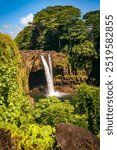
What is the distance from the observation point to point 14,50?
641 inches

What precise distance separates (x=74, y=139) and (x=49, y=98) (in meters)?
5.72

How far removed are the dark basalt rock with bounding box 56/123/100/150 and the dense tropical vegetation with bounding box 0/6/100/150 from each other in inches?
10.8

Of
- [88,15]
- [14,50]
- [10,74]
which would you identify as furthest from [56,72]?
[10,74]

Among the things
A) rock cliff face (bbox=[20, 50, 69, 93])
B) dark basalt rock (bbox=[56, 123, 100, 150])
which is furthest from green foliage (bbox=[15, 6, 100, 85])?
dark basalt rock (bbox=[56, 123, 100, 150])

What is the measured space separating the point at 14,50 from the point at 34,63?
39.3 ft

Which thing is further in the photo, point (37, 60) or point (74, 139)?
point (37, 60)

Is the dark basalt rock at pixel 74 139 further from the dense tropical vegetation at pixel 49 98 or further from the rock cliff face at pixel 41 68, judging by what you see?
the rock cliff face at pixel 41 68

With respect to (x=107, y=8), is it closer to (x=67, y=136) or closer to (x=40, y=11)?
(x=67, y=136)

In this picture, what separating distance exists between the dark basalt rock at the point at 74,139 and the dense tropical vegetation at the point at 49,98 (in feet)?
0.90

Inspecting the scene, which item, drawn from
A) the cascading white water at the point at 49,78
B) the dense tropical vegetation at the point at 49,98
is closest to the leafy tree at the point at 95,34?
the dense tropical vegetation at the point at 49,98

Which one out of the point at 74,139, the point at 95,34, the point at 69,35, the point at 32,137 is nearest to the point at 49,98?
the point at 32,137

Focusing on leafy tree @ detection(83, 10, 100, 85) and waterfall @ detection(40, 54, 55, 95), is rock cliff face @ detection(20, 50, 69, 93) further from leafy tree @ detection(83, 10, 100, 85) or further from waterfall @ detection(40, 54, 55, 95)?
leafy tree @ detection(83, 10, 100, 85)

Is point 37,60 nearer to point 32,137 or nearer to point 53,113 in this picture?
point 53,113

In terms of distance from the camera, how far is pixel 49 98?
996 cm
